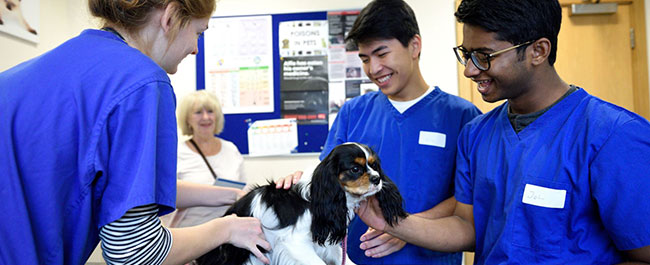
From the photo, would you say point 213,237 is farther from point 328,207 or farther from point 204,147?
point 204,147

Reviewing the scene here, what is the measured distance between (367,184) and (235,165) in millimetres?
2198

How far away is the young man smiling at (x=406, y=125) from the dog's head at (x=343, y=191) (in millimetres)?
254

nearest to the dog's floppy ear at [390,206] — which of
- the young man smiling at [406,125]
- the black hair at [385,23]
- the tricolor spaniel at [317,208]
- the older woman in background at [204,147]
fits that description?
the tricolor spaniel at [317,208]

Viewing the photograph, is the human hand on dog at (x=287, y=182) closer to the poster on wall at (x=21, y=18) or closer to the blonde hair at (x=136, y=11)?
the blonde hair at (x=136, y=11)

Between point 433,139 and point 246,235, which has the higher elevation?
point 433,139

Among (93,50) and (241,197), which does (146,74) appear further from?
(241,197)

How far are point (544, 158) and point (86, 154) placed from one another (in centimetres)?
112

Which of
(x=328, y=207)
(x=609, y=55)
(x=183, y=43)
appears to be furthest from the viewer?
(x=609, y=55)

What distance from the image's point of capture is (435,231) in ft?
4.77

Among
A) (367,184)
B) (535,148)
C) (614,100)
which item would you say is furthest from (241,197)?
(614,100)

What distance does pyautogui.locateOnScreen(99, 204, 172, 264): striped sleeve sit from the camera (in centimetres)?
84

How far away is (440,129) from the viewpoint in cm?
175

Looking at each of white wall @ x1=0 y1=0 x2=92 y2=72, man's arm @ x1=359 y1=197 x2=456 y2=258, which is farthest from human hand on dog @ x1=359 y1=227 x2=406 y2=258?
white wall @ x1=0 y1=0 x2=92 y2=72

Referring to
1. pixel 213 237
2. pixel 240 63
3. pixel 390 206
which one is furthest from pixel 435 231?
pixel 240 63
